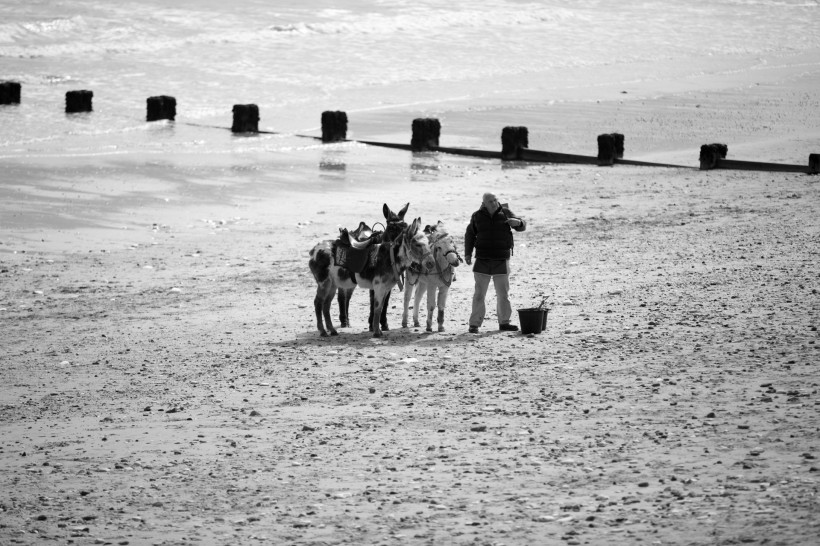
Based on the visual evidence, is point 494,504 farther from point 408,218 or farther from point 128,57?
point 128,57

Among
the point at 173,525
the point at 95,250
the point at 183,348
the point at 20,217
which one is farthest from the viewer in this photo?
the point at 20,217

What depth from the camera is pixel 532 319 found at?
14.4 m

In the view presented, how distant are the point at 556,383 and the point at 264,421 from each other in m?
2.71

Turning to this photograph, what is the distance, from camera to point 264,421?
11.6 meters

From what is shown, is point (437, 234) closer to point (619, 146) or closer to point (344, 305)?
point (344, 305)

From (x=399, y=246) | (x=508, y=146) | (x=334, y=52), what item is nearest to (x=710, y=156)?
(x=508, y=146)

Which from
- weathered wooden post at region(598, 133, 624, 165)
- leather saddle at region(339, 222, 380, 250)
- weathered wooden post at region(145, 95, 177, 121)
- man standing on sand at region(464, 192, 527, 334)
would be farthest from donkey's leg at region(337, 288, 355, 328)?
weathered wooden post at region(145, 95, 177, 121)

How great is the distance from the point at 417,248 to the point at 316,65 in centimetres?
3785

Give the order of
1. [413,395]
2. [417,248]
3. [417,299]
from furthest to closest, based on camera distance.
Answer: [417,299] < [417,248] < [413,395]

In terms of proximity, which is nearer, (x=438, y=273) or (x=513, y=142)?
(x=438, y=273)

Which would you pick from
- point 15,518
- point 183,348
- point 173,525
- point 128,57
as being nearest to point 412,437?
point 173,525

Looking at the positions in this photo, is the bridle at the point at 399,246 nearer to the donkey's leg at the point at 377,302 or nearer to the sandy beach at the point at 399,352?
the donkey's leg at the point at 377,302

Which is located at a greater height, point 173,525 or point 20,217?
point 20,217

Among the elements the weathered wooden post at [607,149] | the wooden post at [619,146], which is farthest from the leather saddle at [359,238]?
the wooden post at [619,146]
